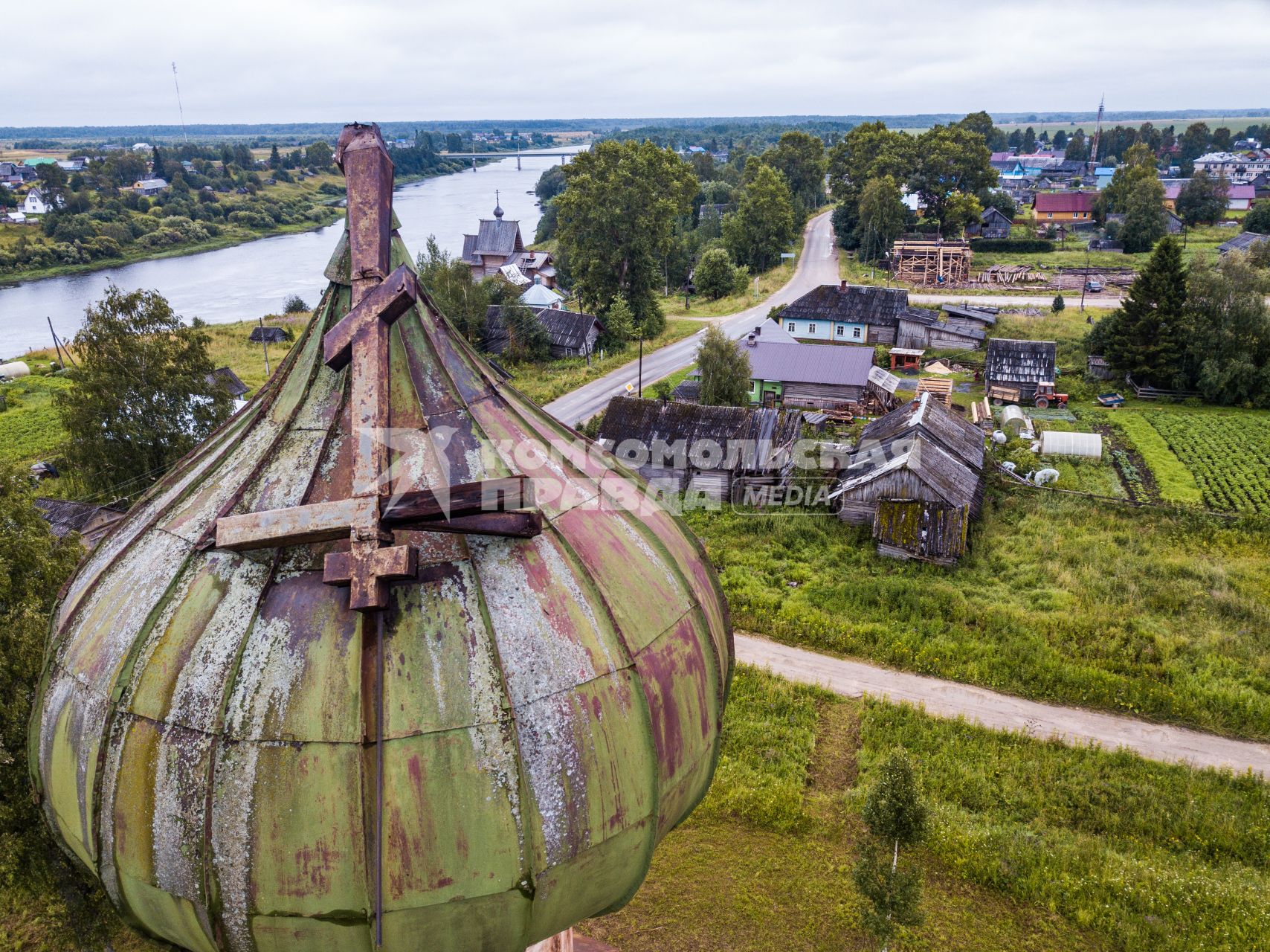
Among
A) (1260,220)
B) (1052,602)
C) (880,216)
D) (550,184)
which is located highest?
(550,184)

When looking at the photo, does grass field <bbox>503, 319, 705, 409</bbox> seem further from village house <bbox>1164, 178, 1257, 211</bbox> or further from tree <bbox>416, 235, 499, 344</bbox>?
village house <bbox>1164, 178, 1257, 211</bbox>

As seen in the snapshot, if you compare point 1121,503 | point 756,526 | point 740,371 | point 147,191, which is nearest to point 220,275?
point 147,191

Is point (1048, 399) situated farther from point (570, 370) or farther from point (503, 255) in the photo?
point (503, 255)

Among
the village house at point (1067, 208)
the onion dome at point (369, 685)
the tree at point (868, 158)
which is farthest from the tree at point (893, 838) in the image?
the village house at point (1067, 208)

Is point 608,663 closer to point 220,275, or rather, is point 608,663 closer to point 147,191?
point 220,275

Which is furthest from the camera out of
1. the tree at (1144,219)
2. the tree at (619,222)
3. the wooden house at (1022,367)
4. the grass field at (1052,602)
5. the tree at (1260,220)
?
the tree at (1260,220)

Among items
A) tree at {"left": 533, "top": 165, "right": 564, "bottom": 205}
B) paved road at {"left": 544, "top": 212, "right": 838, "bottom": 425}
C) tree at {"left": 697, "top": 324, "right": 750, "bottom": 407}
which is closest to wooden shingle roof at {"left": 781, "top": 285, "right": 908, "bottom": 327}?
paved road at {"left": 544, "top": 212, "right": 838, "bottom": 425}

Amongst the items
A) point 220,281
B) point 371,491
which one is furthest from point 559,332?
point 220,281

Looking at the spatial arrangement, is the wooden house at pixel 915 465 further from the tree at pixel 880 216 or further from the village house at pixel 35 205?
the village house at pixel 35 205
